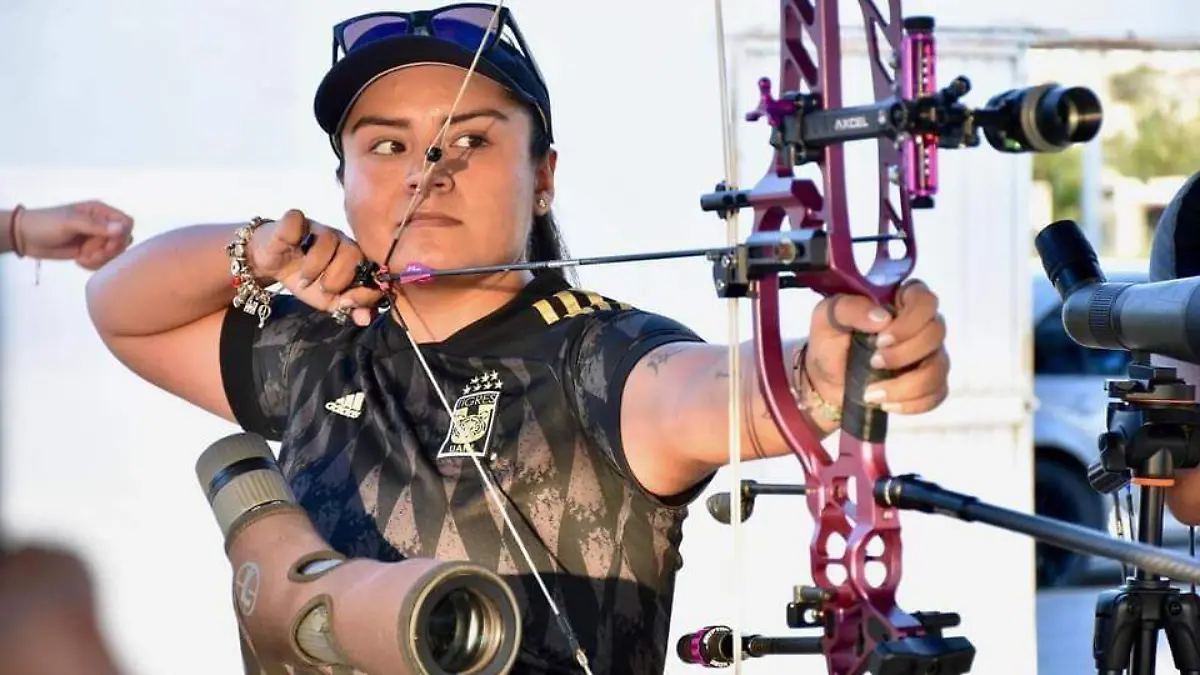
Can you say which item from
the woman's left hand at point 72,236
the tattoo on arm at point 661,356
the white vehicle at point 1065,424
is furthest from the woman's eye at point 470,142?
the white vehicle at point 1065,424

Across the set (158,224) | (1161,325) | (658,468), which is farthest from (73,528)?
(1161,325)

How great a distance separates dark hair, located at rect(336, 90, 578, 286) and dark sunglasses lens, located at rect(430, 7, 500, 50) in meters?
0.12

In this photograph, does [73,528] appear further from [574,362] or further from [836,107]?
[836,107]

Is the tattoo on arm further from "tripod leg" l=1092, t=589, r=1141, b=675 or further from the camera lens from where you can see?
"tripod leg" l=1092, t=589, r=1141, b=675

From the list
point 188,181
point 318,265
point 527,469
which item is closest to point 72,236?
point 188,181

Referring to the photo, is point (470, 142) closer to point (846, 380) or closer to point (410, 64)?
point (410, 64)

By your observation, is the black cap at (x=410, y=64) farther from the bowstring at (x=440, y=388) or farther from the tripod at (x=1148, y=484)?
the tripod at (x=1148, y=484)

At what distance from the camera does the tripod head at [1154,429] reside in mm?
1959

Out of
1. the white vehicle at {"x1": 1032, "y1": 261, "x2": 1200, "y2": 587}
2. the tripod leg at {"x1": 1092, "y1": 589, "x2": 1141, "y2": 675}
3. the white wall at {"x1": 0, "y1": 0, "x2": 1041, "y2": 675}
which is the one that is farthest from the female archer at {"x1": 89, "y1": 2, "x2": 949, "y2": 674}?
the white vehicle at {"x1": 1032, "y1": 261, "x2": 1200, "y2": 587}

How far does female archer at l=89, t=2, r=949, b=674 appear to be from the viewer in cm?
174

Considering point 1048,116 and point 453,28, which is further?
point 453,28

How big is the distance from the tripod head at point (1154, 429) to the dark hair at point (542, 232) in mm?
664

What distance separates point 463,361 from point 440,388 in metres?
0.04

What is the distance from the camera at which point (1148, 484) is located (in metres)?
1.98
